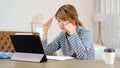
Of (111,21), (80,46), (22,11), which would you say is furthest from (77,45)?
(111,21)

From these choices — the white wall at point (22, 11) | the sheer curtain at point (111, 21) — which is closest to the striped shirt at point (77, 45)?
A: the white wall at point (22, 11)

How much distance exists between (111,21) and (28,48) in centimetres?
400

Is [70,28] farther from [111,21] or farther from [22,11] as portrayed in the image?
[111,21]

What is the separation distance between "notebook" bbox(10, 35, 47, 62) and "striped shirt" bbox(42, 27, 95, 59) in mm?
438

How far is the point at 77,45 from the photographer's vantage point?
2.21 meters

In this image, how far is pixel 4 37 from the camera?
3.68 metres

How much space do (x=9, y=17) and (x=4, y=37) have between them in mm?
408

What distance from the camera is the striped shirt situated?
221 centimetres

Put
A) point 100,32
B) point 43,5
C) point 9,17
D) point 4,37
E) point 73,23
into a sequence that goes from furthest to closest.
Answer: point 100,32
point 43,5
point 9,17
point 4,37
point 73,23

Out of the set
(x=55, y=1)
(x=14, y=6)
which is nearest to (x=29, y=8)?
(x=14, y=6)

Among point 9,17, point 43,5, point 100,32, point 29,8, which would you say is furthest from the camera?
point 100,32

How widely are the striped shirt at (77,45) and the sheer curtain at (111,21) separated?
3263 mm

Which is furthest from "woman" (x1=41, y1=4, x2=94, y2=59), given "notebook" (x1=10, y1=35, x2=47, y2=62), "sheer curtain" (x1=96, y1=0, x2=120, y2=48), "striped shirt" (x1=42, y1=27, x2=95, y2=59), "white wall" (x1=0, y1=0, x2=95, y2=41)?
"sheer curtain" (x1=96, y1=0, x2=120, y2=48)

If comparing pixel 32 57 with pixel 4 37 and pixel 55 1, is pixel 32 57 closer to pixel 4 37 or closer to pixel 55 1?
pixel 4 37
